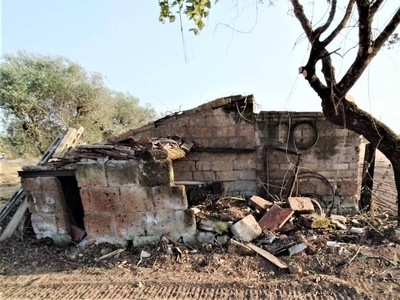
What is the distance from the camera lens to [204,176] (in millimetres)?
6359

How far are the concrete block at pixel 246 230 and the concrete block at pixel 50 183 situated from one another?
132 inches

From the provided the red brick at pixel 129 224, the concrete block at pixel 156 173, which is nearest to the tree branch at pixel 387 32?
the concrete block at pixel 156 173

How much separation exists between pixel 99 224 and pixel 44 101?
37.0 feet

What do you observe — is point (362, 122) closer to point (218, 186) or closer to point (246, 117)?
point (246, 117)

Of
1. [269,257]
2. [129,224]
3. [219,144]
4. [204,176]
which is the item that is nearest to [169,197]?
[129,224]

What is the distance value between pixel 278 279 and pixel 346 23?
158 inches

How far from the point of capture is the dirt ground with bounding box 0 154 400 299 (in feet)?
11.1

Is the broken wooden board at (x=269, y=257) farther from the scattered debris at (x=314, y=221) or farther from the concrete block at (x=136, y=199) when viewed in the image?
the concrete block at (x=136, y=199)

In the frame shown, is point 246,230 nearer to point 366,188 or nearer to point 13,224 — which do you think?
point 366,188

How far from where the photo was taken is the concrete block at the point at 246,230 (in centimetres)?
447

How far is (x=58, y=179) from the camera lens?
4.91 metres

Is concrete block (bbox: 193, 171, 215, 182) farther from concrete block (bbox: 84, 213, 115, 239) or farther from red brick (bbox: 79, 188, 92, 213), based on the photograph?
red brick (bbox: 79, 188, 92, 213)

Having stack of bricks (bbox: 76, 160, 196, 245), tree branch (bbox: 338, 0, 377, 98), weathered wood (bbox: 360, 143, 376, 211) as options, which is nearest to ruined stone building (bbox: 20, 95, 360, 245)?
weathered wood (bbox: 360, 143, 376, 211)

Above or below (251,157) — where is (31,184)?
below
